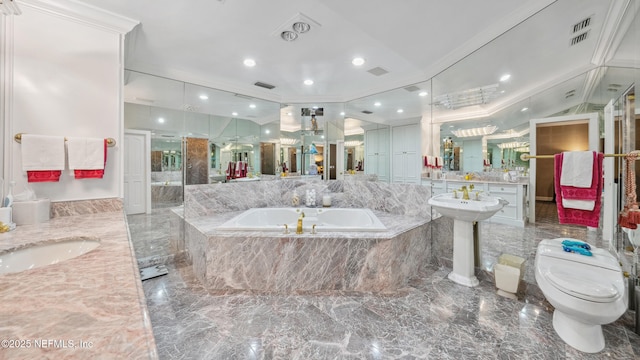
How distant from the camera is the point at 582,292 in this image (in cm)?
157

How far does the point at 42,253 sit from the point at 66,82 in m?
1.30

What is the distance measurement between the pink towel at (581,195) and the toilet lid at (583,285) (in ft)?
1.22

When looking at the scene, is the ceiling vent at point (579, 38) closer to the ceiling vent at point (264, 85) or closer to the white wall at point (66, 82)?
the ceiling vent at point (264, 85)

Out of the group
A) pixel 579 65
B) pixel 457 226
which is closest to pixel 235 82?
pixel 457 226

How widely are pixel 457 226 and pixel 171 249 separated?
334 cm

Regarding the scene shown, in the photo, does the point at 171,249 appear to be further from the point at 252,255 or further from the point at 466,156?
→ the point at 466,156

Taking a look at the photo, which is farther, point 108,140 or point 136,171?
point 136,171

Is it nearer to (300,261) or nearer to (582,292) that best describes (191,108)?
(300,261)

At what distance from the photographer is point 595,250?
186cm

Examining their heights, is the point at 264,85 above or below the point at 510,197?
above

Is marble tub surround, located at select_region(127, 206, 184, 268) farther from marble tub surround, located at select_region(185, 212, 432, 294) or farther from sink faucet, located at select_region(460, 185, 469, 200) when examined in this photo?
sink faucet, located at select_region(460, 185, 469, 200)

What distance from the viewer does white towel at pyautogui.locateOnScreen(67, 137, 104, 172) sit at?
5.87ft

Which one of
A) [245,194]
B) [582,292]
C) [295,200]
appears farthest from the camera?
[295,200]

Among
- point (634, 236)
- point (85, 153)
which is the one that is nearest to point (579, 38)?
point (634, 236)
